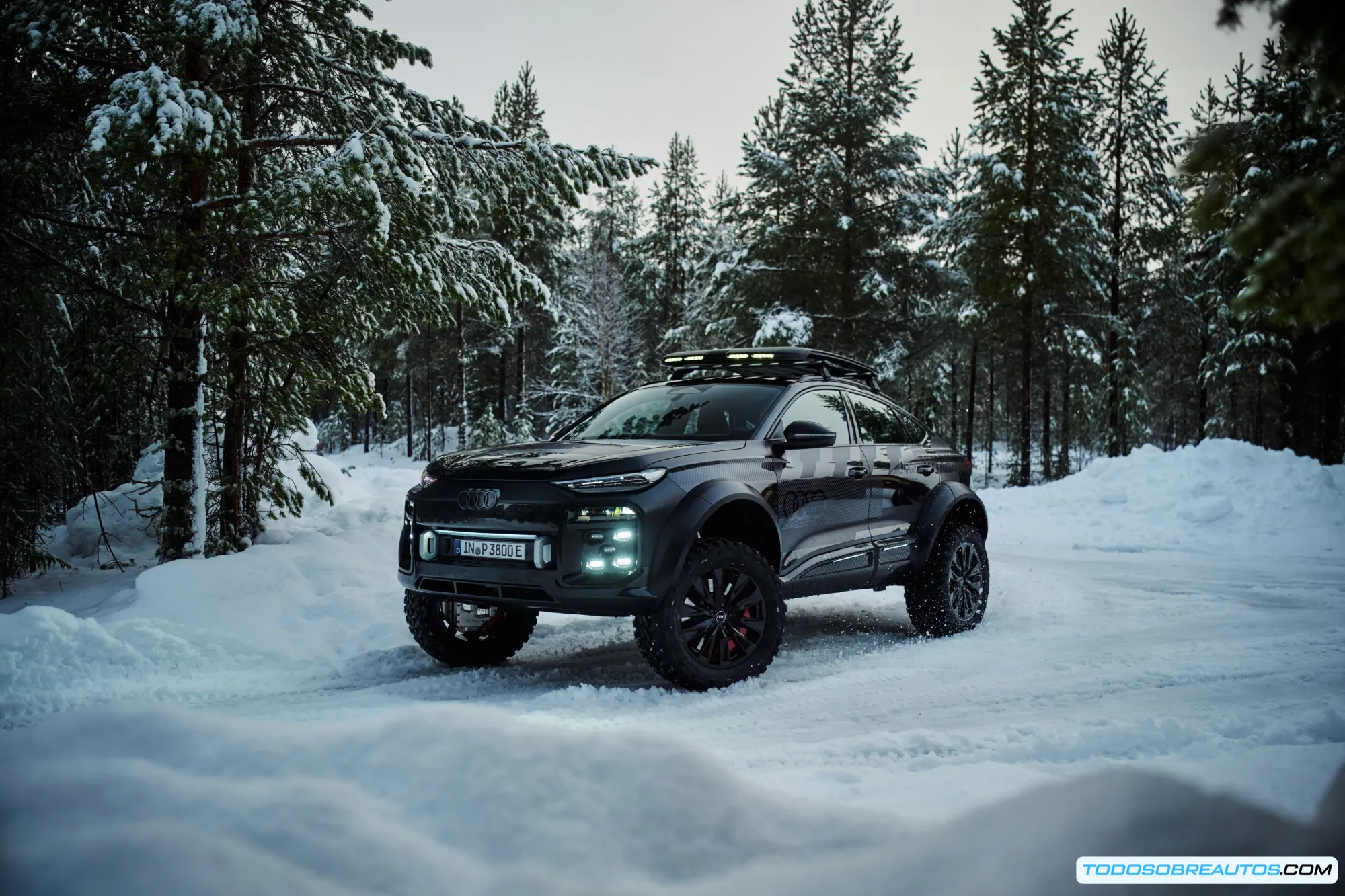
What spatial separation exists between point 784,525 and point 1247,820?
3.21m

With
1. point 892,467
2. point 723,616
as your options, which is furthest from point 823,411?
point 723,616

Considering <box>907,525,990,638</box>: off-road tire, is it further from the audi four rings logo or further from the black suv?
the audi four rings logo

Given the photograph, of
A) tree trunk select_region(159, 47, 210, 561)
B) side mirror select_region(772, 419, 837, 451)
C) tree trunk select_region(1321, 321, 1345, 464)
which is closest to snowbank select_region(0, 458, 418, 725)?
tree trunk select_region(159, 47, 210, 561)

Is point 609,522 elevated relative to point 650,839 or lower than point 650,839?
elevated

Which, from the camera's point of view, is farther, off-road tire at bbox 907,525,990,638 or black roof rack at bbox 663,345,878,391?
off-road tire at bbox 907,525,990,638

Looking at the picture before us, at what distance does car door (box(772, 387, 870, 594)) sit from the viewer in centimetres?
589

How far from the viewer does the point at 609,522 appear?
16.1 feet

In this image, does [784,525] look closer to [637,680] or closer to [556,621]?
[637,680]

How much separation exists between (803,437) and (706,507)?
0.95m

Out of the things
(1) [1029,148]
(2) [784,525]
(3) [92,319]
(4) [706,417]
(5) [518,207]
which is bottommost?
(2) [784,525]

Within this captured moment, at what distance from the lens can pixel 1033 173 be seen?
77.9 feet

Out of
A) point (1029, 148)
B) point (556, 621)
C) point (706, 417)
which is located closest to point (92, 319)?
point (556, 621)

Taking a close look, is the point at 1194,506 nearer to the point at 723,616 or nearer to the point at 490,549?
the point at 723,616

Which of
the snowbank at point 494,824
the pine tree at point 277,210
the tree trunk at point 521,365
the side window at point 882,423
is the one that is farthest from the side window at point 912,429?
the tree trunk at point 521,365
